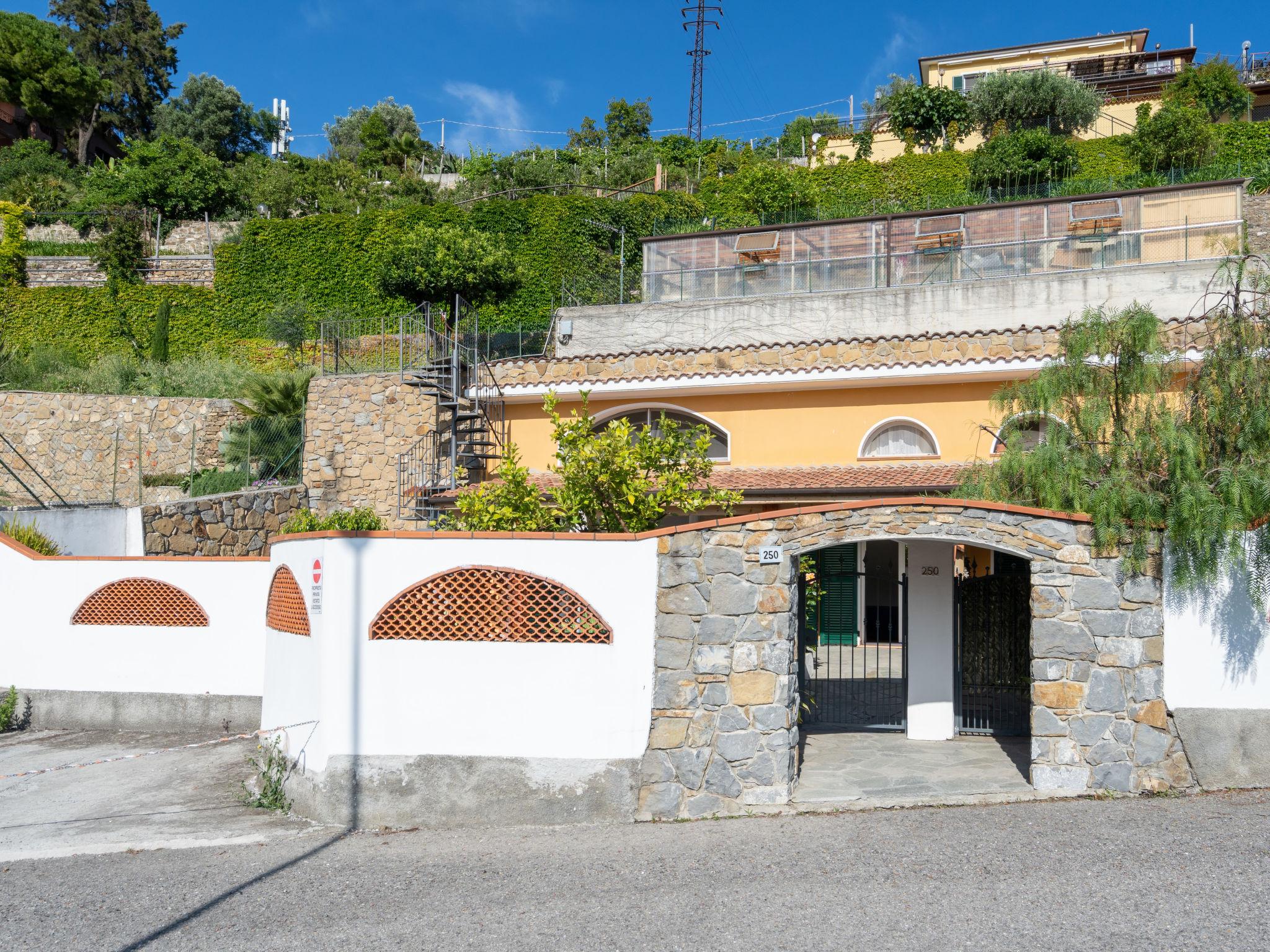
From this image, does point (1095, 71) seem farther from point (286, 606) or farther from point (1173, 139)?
point (286, 606)

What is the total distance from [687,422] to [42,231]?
28528 mm

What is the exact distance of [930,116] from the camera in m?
37.2

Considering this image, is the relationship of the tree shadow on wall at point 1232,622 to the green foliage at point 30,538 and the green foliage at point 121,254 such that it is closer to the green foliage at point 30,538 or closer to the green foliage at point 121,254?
the green foliage at point 30,538

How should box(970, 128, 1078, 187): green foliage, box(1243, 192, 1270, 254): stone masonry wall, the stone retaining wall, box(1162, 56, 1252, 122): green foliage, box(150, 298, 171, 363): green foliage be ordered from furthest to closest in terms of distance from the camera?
box(1162, 56, 1252, 122): green foliage → box(970, 128, 1078, 187): green foliage → the stone retaining wall → box(150, 298, 171, 363): green foliage → box(1243, 192, 1270, 254): stone masonry wall

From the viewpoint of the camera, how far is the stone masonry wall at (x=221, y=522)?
54.5 feet

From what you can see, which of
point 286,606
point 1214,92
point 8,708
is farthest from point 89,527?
point 1214,92

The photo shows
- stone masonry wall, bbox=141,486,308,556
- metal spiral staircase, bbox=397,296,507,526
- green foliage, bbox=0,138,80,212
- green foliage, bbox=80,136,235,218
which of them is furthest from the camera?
green foliage, bbox=0,138,80,212

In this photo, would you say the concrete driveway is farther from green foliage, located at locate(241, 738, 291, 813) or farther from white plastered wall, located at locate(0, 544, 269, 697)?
white plastered wall, located at locate(0, 544, 269, 697)

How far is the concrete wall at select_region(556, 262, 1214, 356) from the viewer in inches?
693

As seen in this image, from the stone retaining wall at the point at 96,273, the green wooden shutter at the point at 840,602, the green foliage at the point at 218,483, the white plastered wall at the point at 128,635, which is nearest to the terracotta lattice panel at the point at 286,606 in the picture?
the white plastered wall at the point at 128,635

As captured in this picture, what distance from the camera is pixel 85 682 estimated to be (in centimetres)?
1269

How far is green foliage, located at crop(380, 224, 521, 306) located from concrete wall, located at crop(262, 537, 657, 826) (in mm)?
17116

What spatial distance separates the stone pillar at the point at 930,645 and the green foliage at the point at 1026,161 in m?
25.7

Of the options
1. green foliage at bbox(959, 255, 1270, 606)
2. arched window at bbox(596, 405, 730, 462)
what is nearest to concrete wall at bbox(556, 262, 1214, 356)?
arched window at bbox(596, 405, 730, 462)
